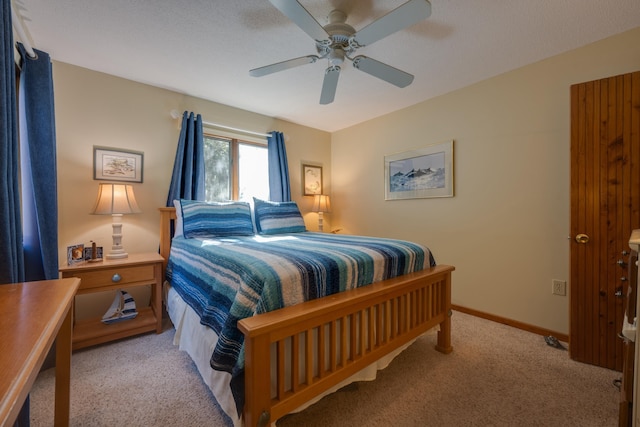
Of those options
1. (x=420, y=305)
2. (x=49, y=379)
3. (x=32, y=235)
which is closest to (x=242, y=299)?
(x=420, y=305)

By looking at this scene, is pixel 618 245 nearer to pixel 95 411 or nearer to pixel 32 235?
pixel 95 411

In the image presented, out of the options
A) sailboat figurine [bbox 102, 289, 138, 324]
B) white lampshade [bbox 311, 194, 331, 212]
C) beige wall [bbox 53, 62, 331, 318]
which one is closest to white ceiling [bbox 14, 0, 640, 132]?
beige wall [bbox 53, 62, 331, 318]

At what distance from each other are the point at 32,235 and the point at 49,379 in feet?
2.98

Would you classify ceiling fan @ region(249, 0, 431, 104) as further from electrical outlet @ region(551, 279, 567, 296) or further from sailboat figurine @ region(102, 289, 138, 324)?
sailboat figurine @ region(102, 289, 138, 324)

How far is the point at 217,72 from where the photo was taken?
238 centimetres

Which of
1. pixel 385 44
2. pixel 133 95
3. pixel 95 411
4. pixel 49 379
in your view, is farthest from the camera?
pixel 133 95

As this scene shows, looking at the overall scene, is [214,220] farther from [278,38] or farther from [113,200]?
[278,38]

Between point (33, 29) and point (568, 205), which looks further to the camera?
point (568, 205)

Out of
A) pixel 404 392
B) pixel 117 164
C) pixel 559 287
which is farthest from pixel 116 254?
pixel 559 287

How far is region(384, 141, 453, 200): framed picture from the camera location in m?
2.80

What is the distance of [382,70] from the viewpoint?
6.20ft

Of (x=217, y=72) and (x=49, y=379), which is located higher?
(x=217, y=72)

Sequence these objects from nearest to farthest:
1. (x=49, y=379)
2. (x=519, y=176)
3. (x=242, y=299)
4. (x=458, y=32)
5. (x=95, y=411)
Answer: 1. (x=242, y=299)
2. (x=95, y=411)
3. (x=49, y=379)
4. (x=458, y=32)
5. (x=519, y=176)

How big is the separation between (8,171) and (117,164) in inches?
52.3
